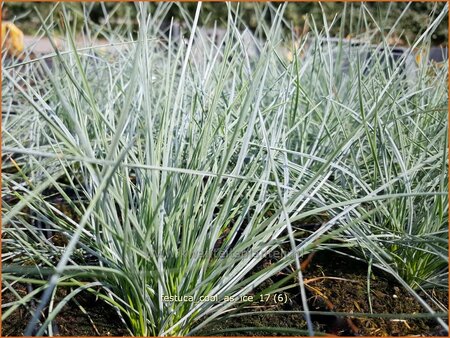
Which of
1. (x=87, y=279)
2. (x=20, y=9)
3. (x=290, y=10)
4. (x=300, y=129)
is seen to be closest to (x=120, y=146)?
(x=87, y=279)

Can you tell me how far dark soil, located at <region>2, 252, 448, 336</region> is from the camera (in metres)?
0.79

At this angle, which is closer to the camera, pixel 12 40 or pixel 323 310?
pixel 323 310

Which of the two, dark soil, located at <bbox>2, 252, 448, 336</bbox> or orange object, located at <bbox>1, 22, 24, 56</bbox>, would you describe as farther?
orange object, located at <bbox>1, 22, 24, 56</bbox>

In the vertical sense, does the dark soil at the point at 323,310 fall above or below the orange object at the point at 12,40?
below

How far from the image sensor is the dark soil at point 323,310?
2.58ft

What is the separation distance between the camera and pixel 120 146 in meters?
0.95

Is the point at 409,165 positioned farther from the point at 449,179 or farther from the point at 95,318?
the point at 95,318

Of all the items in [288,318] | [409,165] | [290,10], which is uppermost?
[409,165]

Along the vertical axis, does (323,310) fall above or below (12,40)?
below

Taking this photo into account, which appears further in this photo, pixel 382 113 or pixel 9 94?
pixel 9 94

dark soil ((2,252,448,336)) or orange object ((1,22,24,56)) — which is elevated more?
orange object ((1,22,24,56))

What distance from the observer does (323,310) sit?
838 millimetres

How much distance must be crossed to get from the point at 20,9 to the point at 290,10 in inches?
110

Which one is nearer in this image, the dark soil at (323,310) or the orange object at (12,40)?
the dark soil at (323,310)
